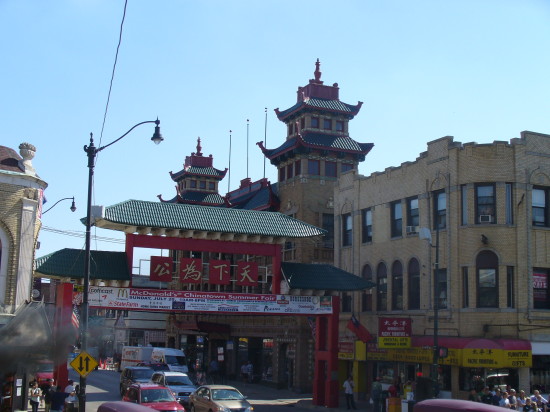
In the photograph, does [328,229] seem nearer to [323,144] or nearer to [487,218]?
[323,144]

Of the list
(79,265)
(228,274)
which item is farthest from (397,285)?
(79,265)

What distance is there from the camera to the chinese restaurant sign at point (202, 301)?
33250mm

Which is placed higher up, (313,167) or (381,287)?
(313,167)

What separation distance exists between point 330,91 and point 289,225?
19.0m

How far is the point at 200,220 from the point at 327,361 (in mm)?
9356

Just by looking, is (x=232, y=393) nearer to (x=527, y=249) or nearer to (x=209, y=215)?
(x=209, y=215)

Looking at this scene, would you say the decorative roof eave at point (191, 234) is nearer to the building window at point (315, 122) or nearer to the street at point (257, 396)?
the street at point (257, 396)

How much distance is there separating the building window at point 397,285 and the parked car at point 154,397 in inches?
635

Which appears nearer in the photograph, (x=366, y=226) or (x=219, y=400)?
(x=219, y=400)

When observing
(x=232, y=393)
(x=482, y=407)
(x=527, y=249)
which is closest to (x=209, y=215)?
(x=232, y=393)

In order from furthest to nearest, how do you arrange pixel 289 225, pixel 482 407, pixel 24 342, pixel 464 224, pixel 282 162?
pixel 282 162 < pixel 289 225 < pixel 464 224 < pixel 24 342 < pixel 482 407

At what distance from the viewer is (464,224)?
116 ft

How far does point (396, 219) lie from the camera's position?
4075cm

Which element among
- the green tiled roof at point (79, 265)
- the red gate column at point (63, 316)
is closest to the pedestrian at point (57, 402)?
the red gate column at point (63, 316)
